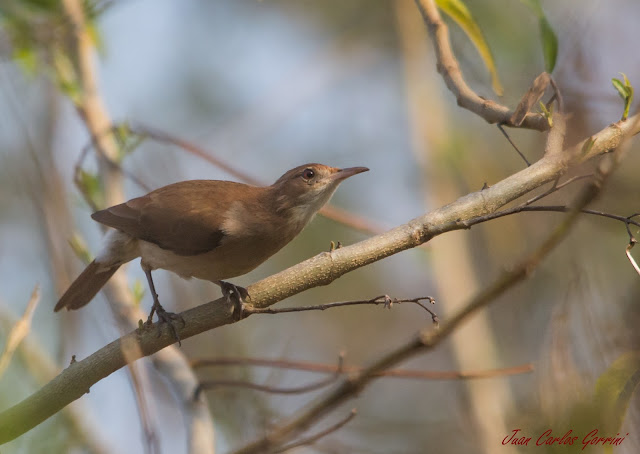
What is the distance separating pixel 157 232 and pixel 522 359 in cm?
407

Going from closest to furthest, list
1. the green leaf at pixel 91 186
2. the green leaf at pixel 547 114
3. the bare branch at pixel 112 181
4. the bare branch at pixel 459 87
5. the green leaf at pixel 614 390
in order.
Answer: the green leaf at pixel 614 390
the green leaf at pixel 547 114
the bare branch at pixel 459 87
the bare branch at pixel 112 181
the green leaf at pixel 91 186

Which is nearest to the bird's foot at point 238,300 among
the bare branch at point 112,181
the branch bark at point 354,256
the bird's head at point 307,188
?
the branch bark at point 354,256

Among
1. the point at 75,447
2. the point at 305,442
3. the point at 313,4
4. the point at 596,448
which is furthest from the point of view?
the point at 313,4

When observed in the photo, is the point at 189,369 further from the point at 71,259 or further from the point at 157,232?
the point at 71,259

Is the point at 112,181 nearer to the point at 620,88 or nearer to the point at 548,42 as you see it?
the point at 548,42

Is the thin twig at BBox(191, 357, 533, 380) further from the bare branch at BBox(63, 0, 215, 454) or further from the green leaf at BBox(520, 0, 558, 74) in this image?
the green leaf at BBox(520, 0, 558, 74)

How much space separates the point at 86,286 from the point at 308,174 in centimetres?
188

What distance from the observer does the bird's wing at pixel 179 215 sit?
4887 mm

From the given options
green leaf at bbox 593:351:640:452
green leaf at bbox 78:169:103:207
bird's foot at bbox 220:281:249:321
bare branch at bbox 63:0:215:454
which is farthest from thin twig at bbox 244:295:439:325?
green leaf at bbox 78:169:103:207

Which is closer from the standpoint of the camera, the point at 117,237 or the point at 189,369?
the point at 189,369

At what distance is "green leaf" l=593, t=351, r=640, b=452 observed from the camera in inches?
123

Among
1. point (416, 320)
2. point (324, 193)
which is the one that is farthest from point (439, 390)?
point (324, 193)

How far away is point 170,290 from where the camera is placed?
5473mm

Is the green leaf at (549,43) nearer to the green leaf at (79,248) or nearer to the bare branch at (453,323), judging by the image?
the bare branch at (453,323)
